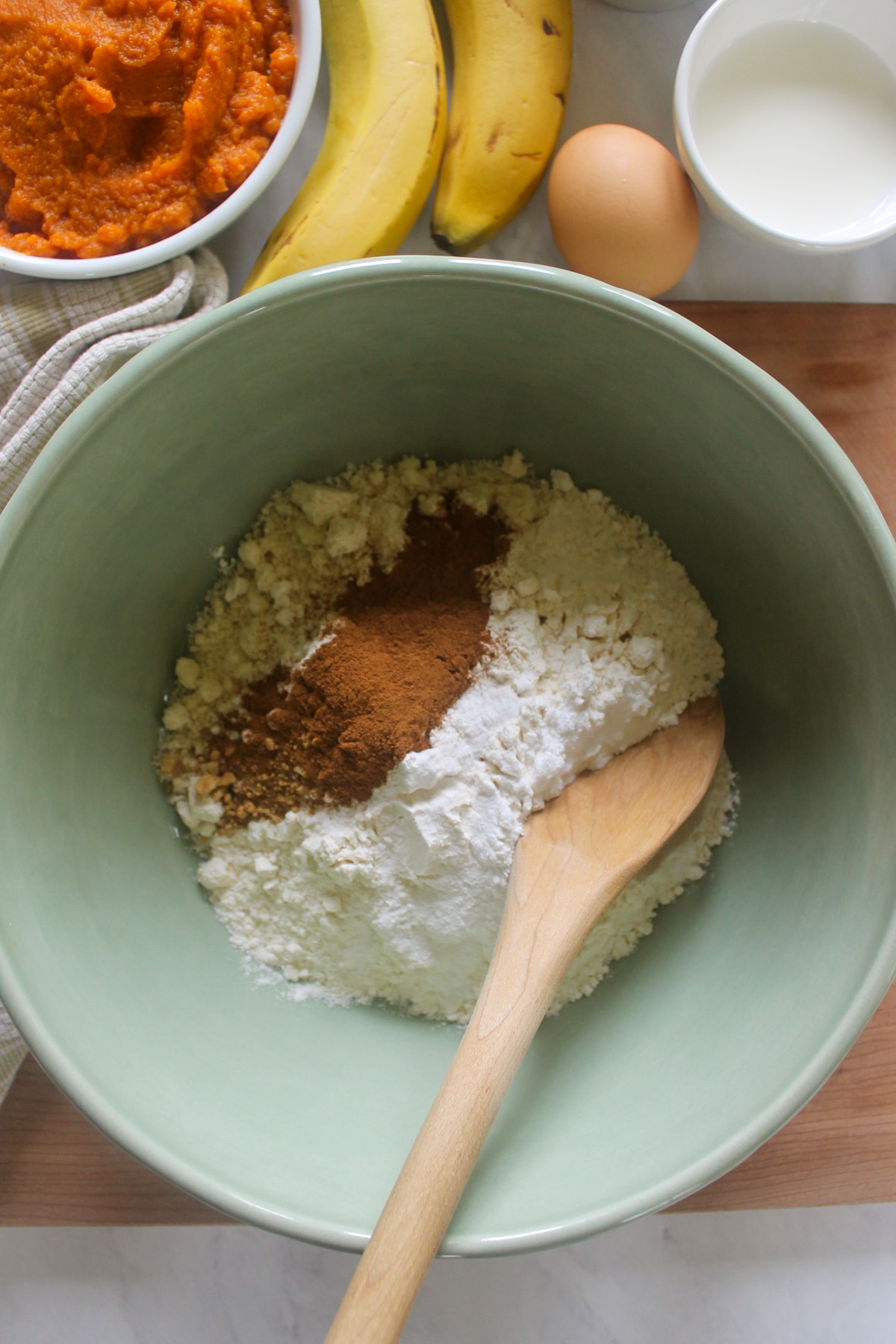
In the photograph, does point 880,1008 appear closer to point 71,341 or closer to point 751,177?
point 751,177

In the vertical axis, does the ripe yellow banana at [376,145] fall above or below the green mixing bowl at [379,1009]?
above

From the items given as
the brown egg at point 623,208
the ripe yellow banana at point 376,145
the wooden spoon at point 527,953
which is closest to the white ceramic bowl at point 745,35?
the brown egg at point 623,208

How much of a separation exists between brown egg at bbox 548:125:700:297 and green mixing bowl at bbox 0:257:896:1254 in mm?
148

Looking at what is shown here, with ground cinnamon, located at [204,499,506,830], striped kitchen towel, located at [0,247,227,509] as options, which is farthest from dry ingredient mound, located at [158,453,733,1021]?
striped kitchen towel, located at [0,247,227,509]

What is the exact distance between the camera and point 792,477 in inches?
28.9

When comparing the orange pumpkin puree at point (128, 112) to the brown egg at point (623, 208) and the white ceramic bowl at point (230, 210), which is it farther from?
the brown egg at point (623, 208)

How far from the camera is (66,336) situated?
841mm

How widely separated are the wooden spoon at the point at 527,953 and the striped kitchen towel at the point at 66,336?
1.39ft

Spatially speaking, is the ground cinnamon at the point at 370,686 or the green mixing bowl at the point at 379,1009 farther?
the ground cinnamon at the point at 370,686

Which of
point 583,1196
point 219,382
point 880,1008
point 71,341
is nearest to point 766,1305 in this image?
point 880,1008

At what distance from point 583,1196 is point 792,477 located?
0.57 meters

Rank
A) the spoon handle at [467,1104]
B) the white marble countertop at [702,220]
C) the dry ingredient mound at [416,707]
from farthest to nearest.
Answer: the white marble countertop at [702,220] → the dry ingredient mound at [416,707] → the spoon handle at [467,1104]

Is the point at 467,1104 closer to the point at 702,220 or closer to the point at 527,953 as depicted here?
the point at 527,953

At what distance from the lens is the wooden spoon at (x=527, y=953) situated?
0.63 m
